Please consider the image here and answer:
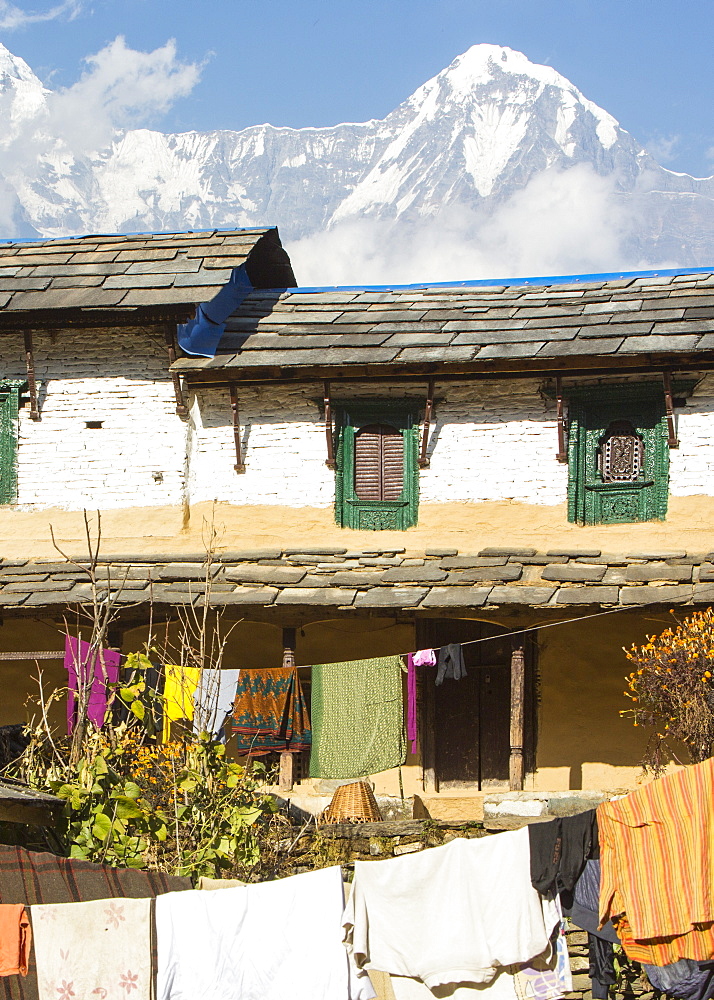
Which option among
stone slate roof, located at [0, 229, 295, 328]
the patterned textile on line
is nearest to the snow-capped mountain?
stone slate roof, located at [0, 229, 295, 328]

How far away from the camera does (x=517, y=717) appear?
11812 mm

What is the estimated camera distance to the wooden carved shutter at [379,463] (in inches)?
539

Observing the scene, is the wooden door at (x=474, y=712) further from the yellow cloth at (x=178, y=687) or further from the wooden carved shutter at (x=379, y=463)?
the yellow cloth at (x=178, y=687)

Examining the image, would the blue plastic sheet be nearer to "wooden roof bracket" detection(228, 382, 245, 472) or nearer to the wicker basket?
"wooden roof bracket" detection(228, 382, 245, 472)

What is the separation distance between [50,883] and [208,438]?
23.1 feet

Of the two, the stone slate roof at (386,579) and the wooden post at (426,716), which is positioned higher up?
the stone slate roof at (386,579)

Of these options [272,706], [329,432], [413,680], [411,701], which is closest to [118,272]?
[329,432]

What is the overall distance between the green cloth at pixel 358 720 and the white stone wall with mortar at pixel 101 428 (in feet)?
11.9

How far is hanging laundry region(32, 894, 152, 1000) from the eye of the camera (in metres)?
7.61

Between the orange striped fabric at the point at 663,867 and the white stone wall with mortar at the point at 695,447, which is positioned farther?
the white stone wall with mortar at the point at 695,447

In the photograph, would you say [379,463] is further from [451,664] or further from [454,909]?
[454,909]

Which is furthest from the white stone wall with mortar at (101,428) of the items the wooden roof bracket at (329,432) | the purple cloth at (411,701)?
the purple cloth at (411,701)

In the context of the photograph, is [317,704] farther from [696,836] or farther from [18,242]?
[18,242]

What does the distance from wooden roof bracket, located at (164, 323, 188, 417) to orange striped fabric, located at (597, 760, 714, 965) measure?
7.84m
